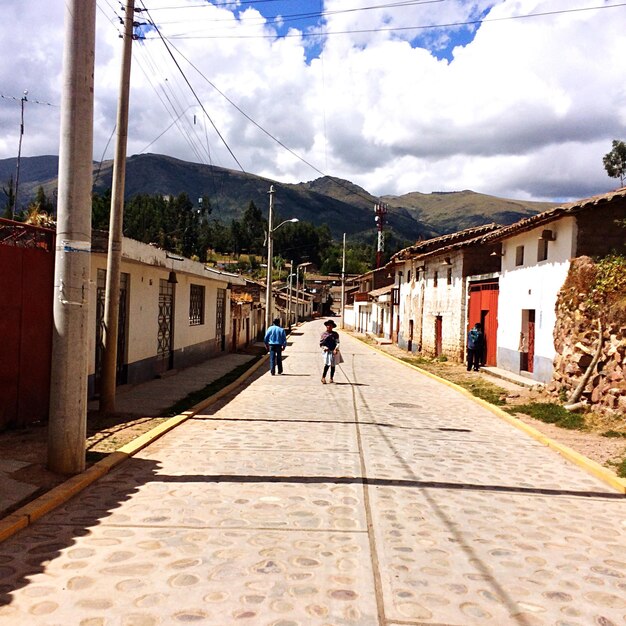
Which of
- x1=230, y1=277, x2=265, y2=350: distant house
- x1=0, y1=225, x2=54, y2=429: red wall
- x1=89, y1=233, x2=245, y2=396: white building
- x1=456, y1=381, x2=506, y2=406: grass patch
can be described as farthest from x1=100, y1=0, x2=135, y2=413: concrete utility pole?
x1=230, y1=277, x2=265, y2=350: distant house

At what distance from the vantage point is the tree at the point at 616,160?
4262cm

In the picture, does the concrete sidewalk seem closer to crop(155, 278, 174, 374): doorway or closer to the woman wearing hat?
crop(155, 278, 174, 374): doorway

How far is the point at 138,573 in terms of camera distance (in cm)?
386

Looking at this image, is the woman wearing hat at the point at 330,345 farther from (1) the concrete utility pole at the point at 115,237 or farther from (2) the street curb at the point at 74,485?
(1) the concrete utility pole at the point at 115,237

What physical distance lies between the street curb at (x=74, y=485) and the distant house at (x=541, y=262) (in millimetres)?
9628

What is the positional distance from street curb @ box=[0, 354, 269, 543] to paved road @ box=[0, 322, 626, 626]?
108 mm

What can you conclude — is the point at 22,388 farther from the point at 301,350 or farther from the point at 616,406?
the point at 301,350

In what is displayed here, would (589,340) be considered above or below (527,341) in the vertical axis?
above

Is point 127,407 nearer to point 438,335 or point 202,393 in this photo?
point 202,393

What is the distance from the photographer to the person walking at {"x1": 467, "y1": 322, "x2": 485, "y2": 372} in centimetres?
1978

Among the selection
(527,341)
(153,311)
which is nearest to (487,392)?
(527,341)

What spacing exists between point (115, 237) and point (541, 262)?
36.1 ft

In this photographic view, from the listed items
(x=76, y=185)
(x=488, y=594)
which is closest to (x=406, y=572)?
(x=488, y=594)

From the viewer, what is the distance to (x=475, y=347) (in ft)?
65.0
